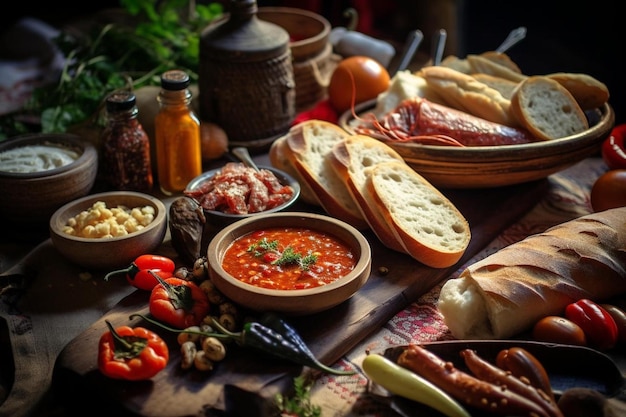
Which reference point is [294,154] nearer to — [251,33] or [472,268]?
[251,33]

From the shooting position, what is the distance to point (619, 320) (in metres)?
2.77

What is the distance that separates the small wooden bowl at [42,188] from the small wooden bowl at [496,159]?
1592mm

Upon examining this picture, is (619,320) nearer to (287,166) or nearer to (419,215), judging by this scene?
(419,215)

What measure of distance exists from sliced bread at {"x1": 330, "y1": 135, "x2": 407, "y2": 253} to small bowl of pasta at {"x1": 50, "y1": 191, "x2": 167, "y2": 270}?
0.90m

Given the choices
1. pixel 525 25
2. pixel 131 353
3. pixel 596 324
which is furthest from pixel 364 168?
pixel 525 25

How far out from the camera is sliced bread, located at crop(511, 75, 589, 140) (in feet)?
12.1

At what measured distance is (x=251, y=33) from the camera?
4.07 metres

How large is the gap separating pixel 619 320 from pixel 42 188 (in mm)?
2695

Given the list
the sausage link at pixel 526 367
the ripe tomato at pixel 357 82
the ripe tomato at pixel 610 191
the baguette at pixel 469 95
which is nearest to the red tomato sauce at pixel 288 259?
the sausage link at pixel 526 367

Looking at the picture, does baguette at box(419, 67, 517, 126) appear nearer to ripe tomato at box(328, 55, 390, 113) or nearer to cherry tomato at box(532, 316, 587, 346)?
ripe tomato at box(328, 55, 390, 113)

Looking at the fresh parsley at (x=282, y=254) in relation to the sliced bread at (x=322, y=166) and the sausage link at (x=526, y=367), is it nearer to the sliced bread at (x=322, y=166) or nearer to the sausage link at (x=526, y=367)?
the sliced bread at (x=322, y=166)

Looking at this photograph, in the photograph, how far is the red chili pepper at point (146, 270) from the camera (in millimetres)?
2896

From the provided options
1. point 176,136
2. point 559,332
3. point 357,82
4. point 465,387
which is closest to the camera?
point 465,387

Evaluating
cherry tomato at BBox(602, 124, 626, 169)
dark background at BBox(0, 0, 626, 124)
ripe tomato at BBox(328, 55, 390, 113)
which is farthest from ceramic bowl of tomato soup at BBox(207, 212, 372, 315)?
dark background at BBox(0, 0, 626, 124)
